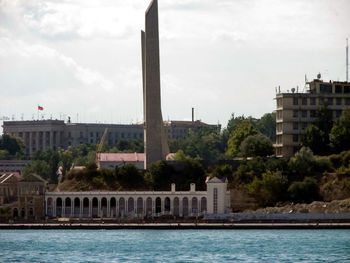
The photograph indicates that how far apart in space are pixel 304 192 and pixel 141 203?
2057cm

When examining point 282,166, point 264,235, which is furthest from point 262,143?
point 264,235

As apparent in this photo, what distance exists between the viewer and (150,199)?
165 metres

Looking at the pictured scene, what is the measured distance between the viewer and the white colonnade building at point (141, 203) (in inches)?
6294

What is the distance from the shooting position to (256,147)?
17388 cm

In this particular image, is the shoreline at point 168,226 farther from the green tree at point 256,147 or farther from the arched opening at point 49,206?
the green tree at point 256,147

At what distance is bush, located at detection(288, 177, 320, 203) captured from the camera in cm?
15975

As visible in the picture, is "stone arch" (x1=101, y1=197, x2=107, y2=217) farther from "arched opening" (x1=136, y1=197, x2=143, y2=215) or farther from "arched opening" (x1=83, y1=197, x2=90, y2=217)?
"arched opening" (x1=136, y1=197, x2=143, y2=215)

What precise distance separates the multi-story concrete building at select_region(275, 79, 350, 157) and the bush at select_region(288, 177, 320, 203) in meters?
15.4

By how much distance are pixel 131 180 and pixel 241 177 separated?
1420 cm

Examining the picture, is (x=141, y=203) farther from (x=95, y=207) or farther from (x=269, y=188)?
(x=269, y=188)

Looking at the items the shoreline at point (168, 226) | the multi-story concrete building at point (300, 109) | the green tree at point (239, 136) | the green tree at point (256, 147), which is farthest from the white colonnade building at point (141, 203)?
the green tree at point (239, 136)

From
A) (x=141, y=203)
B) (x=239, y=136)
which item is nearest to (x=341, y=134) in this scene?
(x=239, y=136)

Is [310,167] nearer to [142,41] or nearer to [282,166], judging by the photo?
[282,166]

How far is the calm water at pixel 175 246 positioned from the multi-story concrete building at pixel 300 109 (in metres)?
32.9
